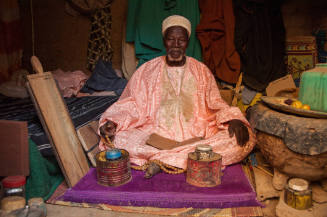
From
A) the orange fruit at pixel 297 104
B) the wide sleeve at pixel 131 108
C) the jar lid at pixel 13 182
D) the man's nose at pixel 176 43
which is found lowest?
the jar lid at pixel 13 182

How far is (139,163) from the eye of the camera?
10.0 ft

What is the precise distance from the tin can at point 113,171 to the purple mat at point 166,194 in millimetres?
51

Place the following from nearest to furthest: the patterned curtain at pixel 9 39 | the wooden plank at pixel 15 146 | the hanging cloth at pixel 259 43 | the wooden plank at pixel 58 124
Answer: the wooden plank at pixel 15 146, the wooden plank at pixel 58 124, the hanging cloth at pixel 259 43, the patterned curtain at pixel 9 39

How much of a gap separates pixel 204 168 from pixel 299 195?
75 cm

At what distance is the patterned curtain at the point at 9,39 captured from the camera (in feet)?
17.4

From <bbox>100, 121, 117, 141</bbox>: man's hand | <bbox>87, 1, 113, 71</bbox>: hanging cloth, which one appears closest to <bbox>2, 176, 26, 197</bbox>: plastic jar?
<bbox>100, 121, 117, 141</bbox>: man's hand

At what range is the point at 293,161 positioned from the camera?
2406 mm

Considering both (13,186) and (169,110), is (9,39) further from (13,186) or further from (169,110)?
(13,186)

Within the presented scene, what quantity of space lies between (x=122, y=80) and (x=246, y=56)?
2.05 m

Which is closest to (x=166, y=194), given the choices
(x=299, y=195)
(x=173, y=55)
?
(x=299, y=195)

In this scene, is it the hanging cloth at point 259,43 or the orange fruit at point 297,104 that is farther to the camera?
the hanging cloth at point 259,43

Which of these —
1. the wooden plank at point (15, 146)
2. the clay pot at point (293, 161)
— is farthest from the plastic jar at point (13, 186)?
the clay pot at point (293, 161)

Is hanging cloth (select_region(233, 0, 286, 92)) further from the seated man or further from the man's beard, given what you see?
the man's beard

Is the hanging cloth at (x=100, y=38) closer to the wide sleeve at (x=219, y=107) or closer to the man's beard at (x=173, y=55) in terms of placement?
the man's beard at (x=173, y=55)
